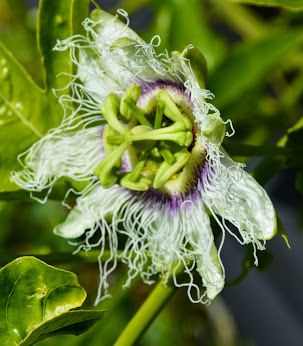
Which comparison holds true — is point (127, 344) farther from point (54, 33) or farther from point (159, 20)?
point (159, 20)

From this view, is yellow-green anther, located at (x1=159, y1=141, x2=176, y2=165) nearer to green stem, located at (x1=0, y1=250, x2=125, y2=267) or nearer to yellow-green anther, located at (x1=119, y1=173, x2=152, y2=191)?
yellow-green anther, located at (x1=119, y1=173, x2=152, y2=191)

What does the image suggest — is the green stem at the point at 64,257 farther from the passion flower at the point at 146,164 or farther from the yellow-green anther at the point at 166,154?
the yellow-green anther at the point at 166,154

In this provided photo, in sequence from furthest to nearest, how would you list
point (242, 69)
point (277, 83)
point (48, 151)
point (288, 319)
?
point (277, 83) → point (288, 319) → point (242, 69) → point (48, 151)

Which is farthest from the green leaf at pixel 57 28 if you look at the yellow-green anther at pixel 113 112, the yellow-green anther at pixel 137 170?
the yellow-green anther at pixel 137 170

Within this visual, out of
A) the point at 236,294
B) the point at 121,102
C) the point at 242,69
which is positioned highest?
the point at 121,102

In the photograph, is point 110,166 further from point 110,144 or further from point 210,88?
point 210,88

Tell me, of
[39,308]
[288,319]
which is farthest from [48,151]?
[288,319]

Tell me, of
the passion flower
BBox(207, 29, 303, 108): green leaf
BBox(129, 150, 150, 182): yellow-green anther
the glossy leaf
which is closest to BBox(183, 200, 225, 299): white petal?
the passion flower
